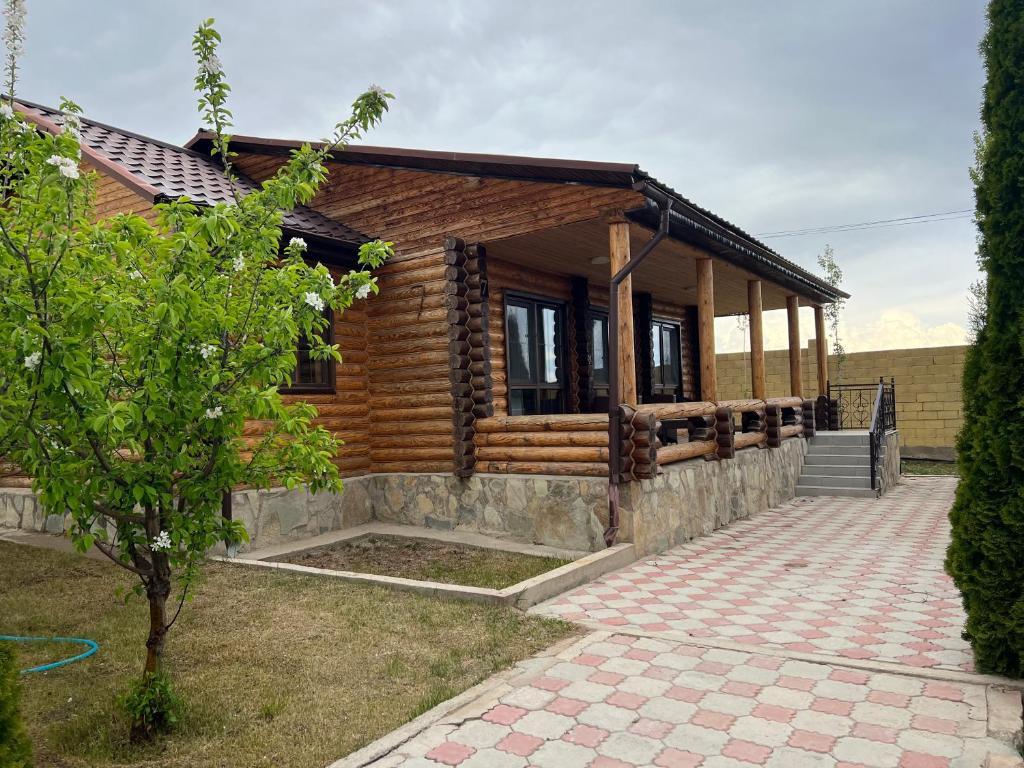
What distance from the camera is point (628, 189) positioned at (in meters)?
7.57

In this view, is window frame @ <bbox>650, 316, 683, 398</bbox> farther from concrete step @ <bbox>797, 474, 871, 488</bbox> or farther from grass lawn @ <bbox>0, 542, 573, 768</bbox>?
grass lawn @ <bbox>0, 542, 573, 768</bbox>

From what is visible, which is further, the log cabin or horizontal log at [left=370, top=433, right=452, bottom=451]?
horizontal log at [left=370, top=433, right=452, bottom=451]

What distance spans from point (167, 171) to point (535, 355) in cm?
565

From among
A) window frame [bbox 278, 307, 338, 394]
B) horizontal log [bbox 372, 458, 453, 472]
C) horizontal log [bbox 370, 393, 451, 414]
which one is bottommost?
horizontal log [bbox 372, 458, 453, 472]

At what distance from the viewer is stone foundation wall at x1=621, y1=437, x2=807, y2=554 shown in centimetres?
777

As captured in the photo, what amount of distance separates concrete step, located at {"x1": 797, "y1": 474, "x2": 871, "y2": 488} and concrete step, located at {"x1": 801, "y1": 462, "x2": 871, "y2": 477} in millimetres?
119

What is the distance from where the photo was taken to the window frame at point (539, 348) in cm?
1058

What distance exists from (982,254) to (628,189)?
12.8 ft

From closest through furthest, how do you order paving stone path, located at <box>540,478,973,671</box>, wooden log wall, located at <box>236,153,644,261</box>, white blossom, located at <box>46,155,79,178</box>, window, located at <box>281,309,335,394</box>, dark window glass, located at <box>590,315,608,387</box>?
1. white blossom, located at <box>46,155,79,178</box>
2. paving stone path, located at <box>540,478,973,671</box>
3. wooden log wall, located at <box>236,153,644,261</box>
4. window, located at <box>281,309,335,394</box>
5. dark window glass, located at <box>590,315,608,387</box>

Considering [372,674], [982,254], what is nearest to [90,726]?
[372,674]

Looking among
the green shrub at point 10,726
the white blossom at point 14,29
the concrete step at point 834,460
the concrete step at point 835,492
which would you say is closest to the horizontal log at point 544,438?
the white blossom at point 14,29

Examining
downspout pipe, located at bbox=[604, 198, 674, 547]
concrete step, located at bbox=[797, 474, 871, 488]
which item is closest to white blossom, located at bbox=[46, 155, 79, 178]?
downspout pipe, located at bbox=[604, 198, 674, 547]

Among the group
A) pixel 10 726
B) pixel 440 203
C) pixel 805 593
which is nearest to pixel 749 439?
pixel 805 593

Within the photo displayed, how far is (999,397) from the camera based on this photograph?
4.09 meters
